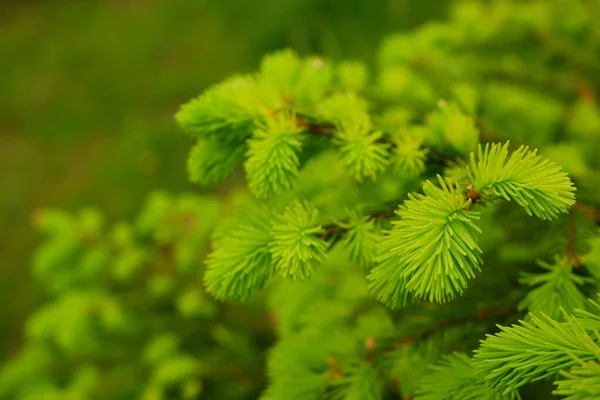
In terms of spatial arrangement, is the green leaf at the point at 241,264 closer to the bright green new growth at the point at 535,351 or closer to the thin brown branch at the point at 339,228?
the thin brown branch at the point at 339,228

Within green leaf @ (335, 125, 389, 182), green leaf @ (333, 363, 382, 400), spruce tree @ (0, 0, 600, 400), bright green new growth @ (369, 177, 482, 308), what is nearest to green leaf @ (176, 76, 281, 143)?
spruce tree @ (0, 0, 600, 400)

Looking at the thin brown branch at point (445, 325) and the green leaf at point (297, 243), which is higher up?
the green leaf at point (297, 243)

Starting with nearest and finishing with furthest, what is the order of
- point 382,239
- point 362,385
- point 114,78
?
point 382,239
point 362,385
point 114,78

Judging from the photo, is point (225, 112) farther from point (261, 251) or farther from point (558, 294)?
point (558, 294)

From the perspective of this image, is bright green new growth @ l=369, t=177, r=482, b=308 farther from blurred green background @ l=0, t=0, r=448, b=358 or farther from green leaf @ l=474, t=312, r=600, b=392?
blurred green background @ l=0, t=0, r=448, b=358

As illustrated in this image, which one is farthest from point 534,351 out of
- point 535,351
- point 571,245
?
point 571,245

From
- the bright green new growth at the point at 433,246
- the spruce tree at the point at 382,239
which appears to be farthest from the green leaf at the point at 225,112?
the bright green new growth at the point at 433,246
